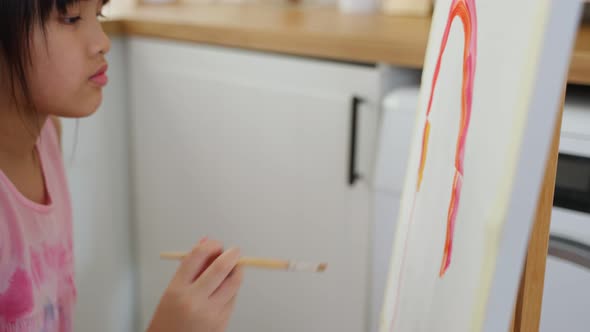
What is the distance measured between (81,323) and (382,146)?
0.71 metres

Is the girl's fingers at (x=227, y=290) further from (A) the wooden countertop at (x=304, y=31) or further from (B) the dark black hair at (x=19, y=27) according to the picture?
(A) the wooden countertop at (x=304, y=31)

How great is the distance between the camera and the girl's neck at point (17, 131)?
0.73 metres

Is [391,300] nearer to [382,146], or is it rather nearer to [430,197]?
[430,197]

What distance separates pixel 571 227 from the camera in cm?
76

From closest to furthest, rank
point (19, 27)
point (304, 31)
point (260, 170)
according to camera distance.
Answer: point (19, 27) → point (304, 31) → point (260, 170)

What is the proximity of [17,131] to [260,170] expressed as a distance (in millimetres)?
491

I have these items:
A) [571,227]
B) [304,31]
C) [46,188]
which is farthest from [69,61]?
[571,227]

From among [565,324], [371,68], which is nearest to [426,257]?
[565,324]

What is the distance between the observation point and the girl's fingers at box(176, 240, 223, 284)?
26.8 inches

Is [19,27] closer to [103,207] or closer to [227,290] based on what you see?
[227,290]

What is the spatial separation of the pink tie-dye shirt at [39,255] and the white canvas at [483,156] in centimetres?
40

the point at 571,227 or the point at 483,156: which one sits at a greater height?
the point at 483,156

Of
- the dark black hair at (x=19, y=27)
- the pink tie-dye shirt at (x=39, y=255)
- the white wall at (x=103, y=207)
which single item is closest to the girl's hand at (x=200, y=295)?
the pink tie-dye shirt at (x=39, y=255)

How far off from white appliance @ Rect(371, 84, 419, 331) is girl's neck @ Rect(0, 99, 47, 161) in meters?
0.43
